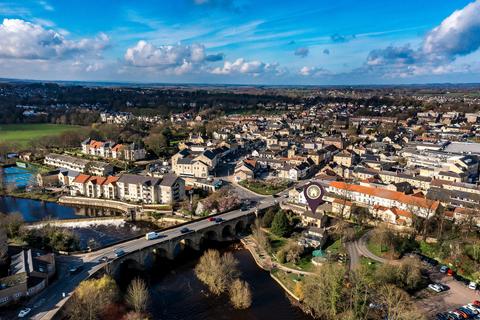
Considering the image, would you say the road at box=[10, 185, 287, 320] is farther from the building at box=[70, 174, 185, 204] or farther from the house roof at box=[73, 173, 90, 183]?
the house roof at box=[73, 173, 90, 183]

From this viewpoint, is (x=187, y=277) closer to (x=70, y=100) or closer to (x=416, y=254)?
(x=416, y=254)

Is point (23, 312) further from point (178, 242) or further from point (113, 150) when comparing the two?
point (113, 150)

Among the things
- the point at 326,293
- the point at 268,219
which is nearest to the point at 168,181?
the point at 268,219

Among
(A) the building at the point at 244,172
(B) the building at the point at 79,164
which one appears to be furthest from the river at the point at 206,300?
(B) the building at the point at 79,164

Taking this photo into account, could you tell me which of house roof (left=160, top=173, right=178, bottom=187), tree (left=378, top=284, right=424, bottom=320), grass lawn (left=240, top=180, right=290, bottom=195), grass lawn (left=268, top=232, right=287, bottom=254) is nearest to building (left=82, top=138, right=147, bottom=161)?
house roof (left=160, top=173, right=178, bottom=187)

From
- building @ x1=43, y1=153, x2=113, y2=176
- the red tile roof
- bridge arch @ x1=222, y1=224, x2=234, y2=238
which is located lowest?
bridge arch @ x1=222, y1=224, x2=234, y2=238

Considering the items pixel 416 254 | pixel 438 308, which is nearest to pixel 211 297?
pixel 438 308

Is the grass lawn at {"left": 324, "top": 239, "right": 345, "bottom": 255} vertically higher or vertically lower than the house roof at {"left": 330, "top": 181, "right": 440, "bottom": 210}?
lower
